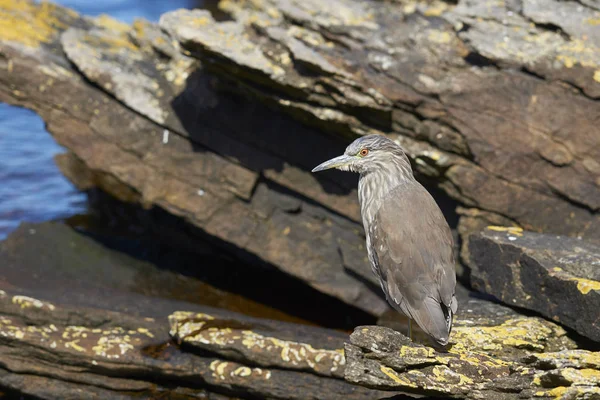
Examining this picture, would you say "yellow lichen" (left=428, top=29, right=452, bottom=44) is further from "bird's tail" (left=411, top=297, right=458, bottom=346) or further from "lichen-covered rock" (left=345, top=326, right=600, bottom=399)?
"lichen-covered rock" (left=345, top=326, right=600, bottom=399)

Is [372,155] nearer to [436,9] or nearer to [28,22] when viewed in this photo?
Answer: [436,9]

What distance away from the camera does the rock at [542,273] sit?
4.15 meters

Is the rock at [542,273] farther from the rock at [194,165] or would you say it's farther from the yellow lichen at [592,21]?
the yellow lichen at [592,21]

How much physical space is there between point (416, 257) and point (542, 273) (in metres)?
0.73

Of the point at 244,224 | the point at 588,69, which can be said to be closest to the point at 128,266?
the point at 244,224

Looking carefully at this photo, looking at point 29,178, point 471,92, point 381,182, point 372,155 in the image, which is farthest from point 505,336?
point 29,178

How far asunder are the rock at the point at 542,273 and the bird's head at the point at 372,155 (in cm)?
71

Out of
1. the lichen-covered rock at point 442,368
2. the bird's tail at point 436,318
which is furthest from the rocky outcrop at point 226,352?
the bird's tail at point 436,318

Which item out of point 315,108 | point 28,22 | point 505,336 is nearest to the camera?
point 505,336

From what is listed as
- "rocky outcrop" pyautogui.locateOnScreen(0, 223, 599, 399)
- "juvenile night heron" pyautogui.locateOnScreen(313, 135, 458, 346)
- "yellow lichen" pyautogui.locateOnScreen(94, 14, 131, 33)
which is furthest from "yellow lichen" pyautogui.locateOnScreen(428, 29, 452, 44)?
"yellow lichen" pyautogui.locateOnScreen(94, 14, 131, 33)

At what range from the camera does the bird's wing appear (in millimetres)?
4250

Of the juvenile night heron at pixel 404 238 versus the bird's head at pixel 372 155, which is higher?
the bird's head at pixel 372 155

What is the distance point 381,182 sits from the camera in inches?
193

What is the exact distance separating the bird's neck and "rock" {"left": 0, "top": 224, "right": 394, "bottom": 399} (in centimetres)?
100
